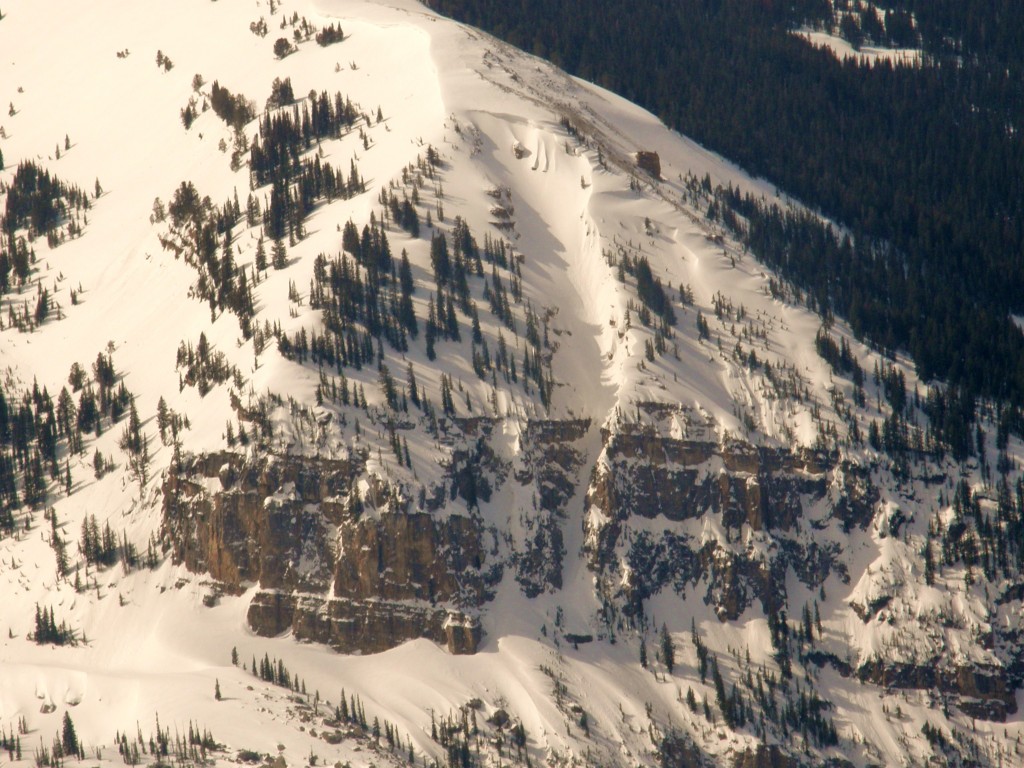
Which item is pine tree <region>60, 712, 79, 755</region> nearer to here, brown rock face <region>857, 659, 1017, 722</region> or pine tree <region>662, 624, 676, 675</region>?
pine tree <region>662, 624, 676, 675</region>

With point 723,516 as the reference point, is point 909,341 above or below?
above

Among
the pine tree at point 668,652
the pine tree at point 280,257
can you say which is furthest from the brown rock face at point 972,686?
the pine tree at point 280,257

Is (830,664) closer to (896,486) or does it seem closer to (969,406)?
(896,486)

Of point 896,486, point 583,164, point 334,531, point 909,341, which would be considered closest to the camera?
point 334,531

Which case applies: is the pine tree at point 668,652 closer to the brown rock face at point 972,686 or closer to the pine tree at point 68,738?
the brown rock face at point 972,686

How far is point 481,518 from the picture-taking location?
157 m

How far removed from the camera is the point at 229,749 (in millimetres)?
133500

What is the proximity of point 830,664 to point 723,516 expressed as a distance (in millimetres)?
17284

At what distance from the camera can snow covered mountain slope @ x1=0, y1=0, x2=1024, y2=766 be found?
14662cm

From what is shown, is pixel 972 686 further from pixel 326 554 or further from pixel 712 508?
pixel 326 554

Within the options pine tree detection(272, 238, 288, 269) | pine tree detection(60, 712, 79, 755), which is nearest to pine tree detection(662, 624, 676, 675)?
pine tree detection(60, 712, 79, 755)

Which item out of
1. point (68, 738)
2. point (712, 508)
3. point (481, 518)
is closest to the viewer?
point (68, 738)

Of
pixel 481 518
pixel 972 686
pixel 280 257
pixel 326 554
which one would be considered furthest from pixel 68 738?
pixel 972 686

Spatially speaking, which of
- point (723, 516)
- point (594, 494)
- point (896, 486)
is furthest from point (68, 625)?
point (896, 486)
